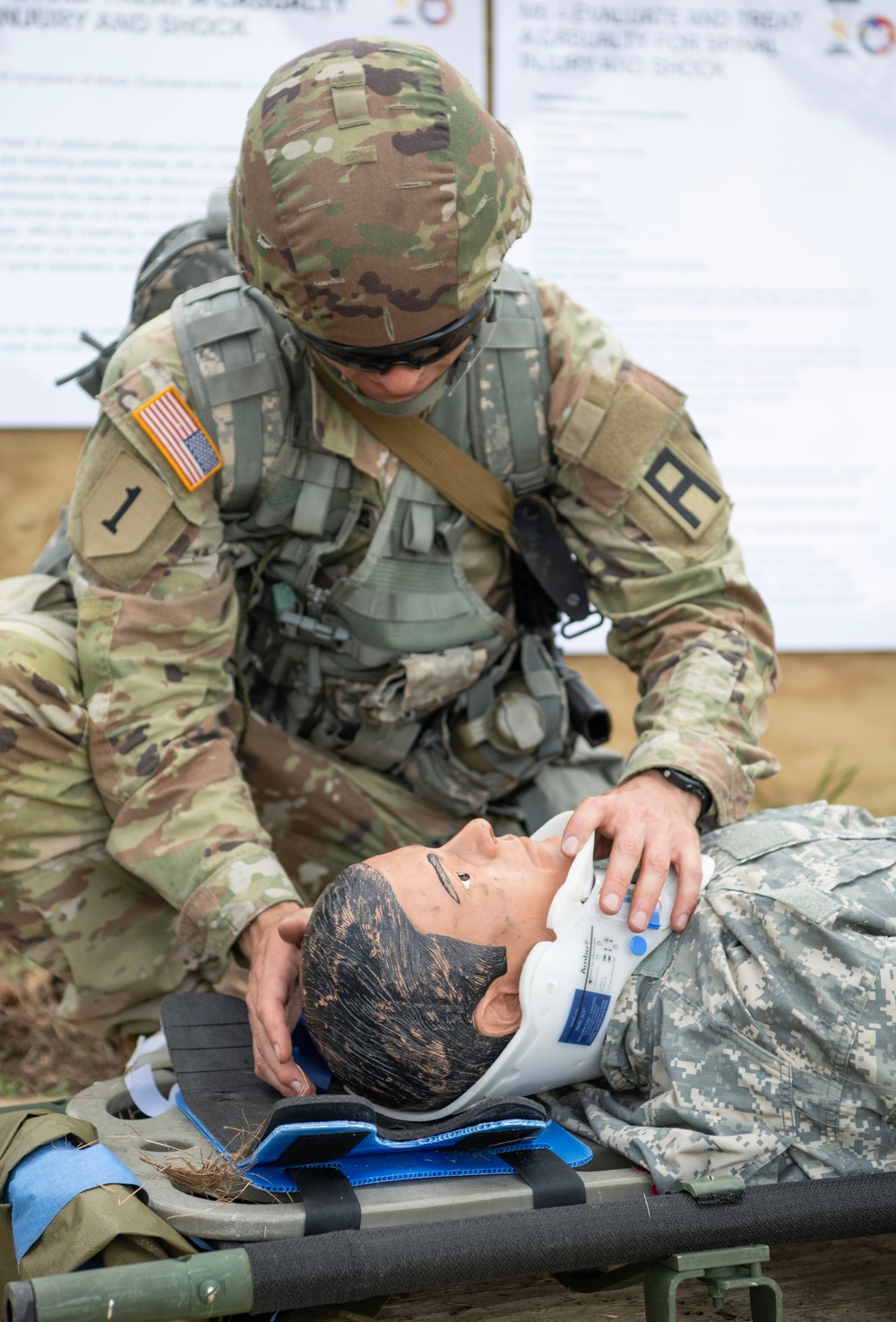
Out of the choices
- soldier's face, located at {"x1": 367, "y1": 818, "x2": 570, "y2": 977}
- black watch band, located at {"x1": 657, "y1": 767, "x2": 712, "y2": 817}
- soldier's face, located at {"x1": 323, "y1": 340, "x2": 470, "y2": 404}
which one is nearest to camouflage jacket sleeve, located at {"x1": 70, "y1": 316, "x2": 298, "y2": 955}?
soldier's face, located at {"x1": 323, "y1": 340, "x2": 470, "y2": 404}

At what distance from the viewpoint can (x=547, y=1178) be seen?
1753mm

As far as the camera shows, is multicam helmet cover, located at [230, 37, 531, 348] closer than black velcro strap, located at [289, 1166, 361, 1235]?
No

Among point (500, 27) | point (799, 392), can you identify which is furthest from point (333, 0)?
point (799, 392)

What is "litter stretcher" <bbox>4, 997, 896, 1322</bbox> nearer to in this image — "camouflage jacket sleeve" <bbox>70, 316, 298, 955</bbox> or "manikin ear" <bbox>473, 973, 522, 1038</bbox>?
"manikin ear" <bbox>473, 973, 522, 1038</bbox>

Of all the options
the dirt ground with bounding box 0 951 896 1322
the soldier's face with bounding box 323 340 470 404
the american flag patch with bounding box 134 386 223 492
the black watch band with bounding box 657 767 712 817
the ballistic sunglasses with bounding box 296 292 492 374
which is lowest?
the dirt ground with bounding box 0 951 896 1322

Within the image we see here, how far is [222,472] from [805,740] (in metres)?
3.17

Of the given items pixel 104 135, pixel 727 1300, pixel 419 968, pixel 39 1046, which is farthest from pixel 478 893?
pixel 104 135

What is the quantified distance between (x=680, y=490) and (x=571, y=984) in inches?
43.8

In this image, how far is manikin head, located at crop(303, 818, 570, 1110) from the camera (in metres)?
1.82

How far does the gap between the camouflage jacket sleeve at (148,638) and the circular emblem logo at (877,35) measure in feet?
11.2

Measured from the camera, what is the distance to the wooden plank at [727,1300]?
75.6 inches

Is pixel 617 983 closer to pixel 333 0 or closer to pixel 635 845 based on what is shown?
pixel 635 845

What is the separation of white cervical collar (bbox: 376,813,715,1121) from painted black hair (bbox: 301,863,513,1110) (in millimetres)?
46

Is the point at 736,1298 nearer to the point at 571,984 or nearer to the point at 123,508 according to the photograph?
the point at 571,984
